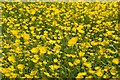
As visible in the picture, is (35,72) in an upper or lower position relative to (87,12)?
lower

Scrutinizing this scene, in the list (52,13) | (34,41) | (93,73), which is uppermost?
(52,13)

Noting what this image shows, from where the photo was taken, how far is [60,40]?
226 inches

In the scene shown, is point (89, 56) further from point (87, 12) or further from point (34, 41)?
point (87, 12)

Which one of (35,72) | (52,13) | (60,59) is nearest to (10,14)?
(52,13)

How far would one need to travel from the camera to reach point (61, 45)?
543cm

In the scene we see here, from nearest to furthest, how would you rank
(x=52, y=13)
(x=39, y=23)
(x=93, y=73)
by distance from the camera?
(x=93, y=73) < (x=39, y=23) < (x=52, y=13)

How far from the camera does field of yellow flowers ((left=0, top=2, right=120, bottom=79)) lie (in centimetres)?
449

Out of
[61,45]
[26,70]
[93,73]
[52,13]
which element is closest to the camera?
[93,73]

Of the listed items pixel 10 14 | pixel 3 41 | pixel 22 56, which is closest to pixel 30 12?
pixel 10 14

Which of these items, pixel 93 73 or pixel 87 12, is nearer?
pixel 93 73

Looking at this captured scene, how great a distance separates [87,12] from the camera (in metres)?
7.84

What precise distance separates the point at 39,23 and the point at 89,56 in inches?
86.5

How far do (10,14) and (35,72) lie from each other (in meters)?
3.62

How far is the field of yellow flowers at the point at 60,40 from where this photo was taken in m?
4.49
